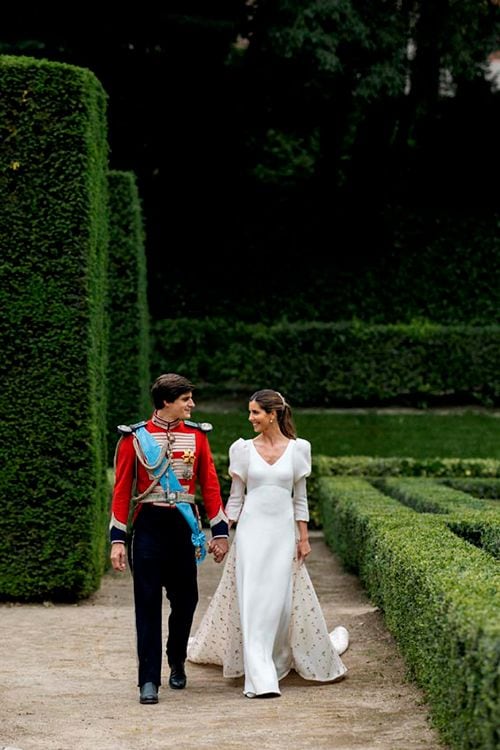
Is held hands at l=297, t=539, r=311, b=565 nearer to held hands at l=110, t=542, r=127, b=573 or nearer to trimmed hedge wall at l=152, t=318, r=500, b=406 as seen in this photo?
held hands at l=110, t=542, r=127, b=573

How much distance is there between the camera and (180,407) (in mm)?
7059

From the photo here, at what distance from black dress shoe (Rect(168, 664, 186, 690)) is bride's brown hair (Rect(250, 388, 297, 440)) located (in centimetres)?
144

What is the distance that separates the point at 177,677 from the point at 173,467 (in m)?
1.19

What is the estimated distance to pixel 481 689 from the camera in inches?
179

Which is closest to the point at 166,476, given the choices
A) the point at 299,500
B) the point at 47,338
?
the point at 299,500

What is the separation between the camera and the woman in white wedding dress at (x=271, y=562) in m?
7.34

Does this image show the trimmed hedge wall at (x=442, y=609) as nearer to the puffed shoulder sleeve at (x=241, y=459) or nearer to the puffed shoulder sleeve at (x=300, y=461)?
the puffed shoulder sleeve at (x=300, y=461)

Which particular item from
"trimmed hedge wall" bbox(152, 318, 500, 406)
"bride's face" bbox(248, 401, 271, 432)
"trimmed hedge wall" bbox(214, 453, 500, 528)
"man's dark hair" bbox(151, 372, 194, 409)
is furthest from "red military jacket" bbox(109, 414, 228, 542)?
"trimmed hedge wall" bbox(152, 318, 500, 406)

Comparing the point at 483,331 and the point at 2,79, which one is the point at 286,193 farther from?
the point at 2,79

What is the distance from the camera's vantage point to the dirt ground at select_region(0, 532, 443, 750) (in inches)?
233

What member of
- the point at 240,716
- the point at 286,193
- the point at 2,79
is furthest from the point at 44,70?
the point at 286,193

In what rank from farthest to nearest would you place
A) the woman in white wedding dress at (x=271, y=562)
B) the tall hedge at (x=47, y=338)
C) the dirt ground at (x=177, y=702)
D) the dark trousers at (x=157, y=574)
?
1. the tall hedge at (x=47, y=338)
2. the woman in white wedding dress at (x=271, y=562)
3. the dark trousers at (x=157, y=574)
4. the dirt ground at (x=177, y=702)

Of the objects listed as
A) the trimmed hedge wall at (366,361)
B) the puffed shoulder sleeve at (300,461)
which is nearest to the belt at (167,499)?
the puffed shoulder sleeve at (300,461)

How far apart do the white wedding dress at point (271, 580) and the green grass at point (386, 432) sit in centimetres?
1325
